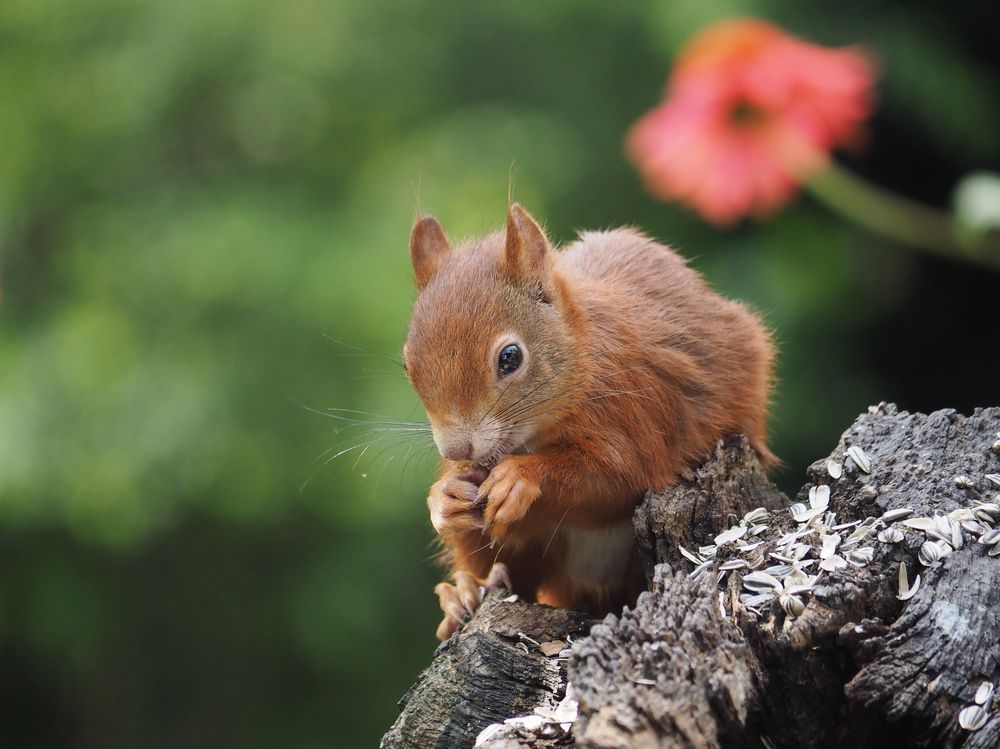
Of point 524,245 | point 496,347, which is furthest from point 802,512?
point 524,245

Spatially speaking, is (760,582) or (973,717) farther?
(760,582)

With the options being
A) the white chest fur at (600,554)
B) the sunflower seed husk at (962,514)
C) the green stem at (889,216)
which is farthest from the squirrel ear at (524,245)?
the green stem at (889,216)

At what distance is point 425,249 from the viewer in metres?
2.18

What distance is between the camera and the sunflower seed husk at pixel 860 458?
5.76 feet

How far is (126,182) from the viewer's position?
3.68 m

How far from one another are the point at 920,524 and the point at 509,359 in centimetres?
69

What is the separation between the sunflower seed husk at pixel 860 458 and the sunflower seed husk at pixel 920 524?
6.2 inches

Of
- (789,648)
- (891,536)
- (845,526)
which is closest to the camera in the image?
(789,648)

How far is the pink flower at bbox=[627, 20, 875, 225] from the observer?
282cm

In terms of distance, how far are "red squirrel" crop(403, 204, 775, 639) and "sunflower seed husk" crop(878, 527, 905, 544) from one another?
45 cm

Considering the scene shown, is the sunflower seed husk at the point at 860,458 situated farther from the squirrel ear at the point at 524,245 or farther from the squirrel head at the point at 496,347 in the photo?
the squirrel ear at the point at 524,245

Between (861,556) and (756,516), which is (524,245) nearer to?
(756,516)

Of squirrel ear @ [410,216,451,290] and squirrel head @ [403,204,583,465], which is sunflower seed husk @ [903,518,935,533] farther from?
squirrel ear @ [410,216,451,290]

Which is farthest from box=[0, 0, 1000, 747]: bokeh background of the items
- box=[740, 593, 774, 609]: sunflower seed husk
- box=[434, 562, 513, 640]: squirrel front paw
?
box=[740, 593, 774, 609]: sunflower seed husk
